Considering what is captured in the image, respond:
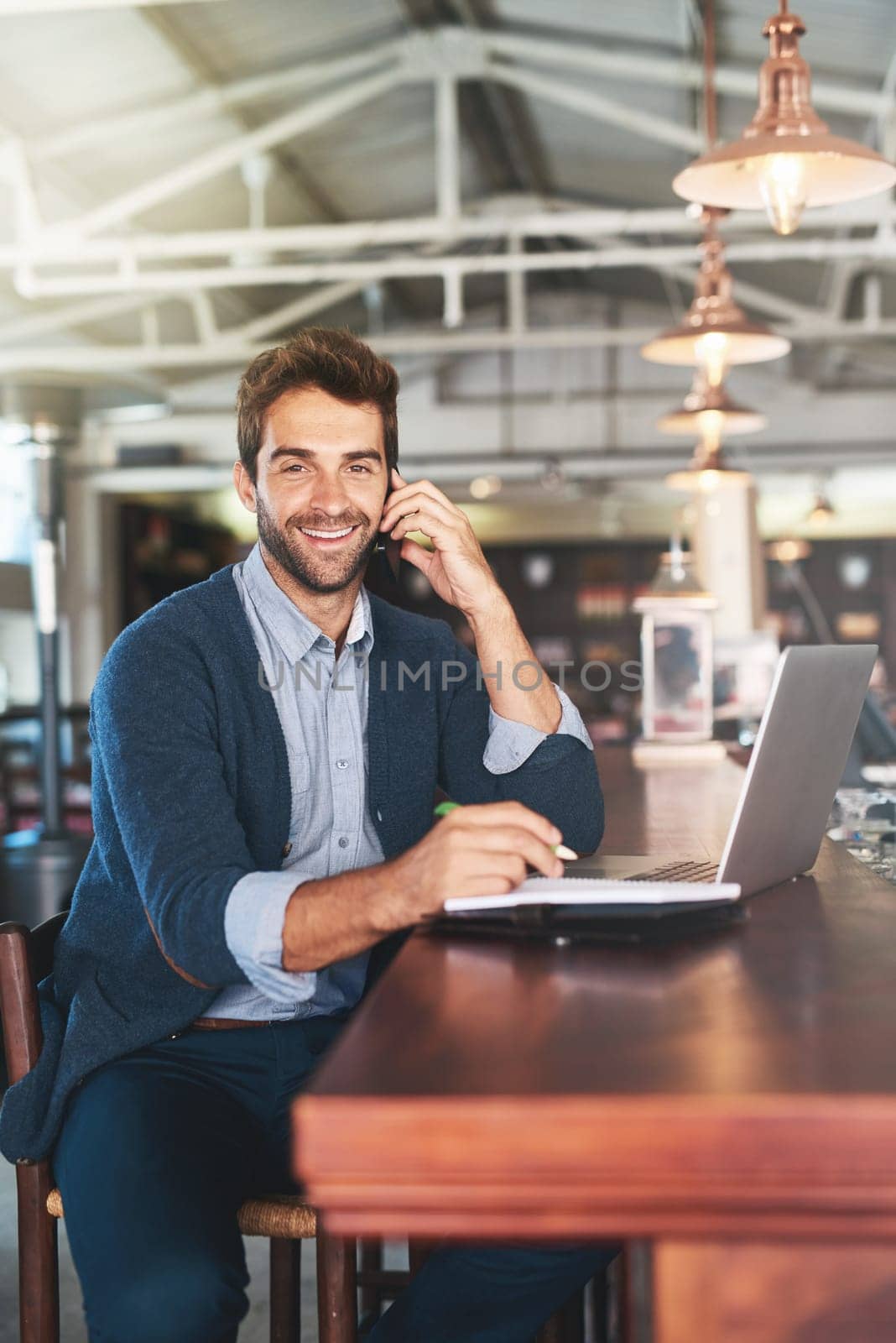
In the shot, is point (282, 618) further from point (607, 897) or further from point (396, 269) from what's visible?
point (396, 269)

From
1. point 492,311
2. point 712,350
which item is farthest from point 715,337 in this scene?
point 492,311

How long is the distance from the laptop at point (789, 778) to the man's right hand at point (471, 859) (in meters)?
0.19

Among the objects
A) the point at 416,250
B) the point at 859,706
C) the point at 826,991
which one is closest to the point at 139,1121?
the point at 826,991

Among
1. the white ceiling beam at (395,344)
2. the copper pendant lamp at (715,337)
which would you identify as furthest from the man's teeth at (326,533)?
the white ceiling beam at (395,344)

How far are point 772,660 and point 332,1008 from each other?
3.95m

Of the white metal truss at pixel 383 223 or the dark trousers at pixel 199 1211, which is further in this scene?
the white metal truss at pixel 383 223

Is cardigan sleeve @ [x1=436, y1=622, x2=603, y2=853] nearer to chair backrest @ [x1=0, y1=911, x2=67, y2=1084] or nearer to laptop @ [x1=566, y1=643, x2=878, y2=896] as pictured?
laptop @ [x1=566, y1=643, x2=878, y2=896]

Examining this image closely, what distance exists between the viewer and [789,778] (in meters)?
1.30

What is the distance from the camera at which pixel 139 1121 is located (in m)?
1.34

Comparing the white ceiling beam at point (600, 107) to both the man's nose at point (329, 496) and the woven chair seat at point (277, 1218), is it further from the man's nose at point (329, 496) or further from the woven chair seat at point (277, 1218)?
the woven chair seat at point (277, 1218)

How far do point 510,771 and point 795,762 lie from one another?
0.56 m

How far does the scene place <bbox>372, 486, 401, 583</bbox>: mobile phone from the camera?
1.90 metres

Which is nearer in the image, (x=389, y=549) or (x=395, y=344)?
(x=389, y=549)

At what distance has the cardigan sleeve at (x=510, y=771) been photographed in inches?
69.4
